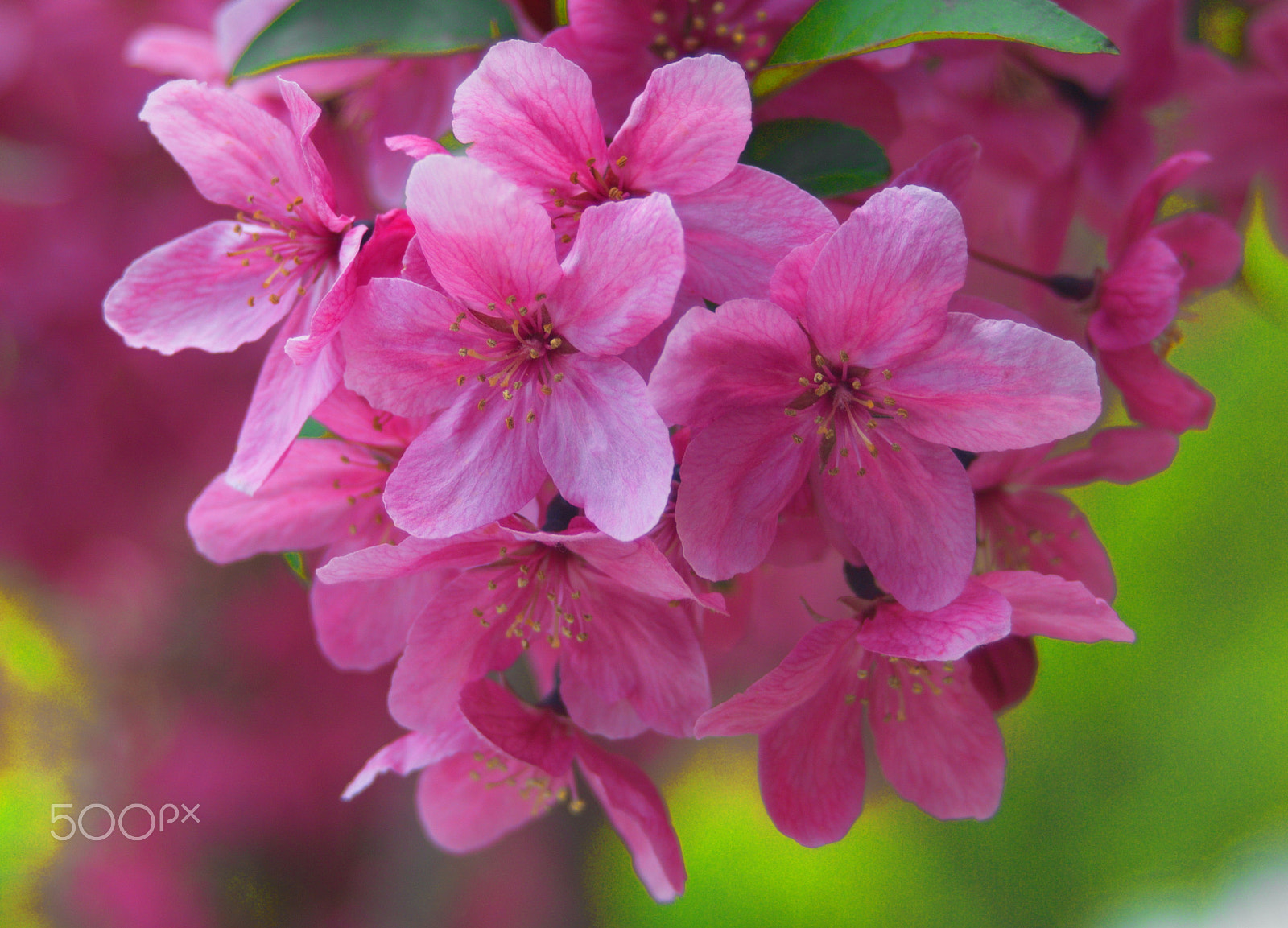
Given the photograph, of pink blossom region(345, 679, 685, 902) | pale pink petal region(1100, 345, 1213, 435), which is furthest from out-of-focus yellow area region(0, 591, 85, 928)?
pale pink petal region(1100, 345, 1213, 435)

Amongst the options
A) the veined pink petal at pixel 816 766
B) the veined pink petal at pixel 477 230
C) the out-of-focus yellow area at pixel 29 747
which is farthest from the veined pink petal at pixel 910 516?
the out-of-focus yellow area at pixel 29 747

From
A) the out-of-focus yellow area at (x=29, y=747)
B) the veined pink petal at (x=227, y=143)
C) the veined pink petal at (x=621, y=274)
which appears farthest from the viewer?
the out-of-focus yellow area at (x=29, y=747)

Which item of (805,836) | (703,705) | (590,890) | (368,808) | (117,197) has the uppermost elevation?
(703,705)

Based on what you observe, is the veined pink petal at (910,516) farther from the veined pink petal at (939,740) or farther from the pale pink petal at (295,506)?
the pale pink petal at (295,506)

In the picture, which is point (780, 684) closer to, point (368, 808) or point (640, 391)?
point (640, 391)

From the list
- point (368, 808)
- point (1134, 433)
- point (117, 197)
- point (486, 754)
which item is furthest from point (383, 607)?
point (368, 808)
